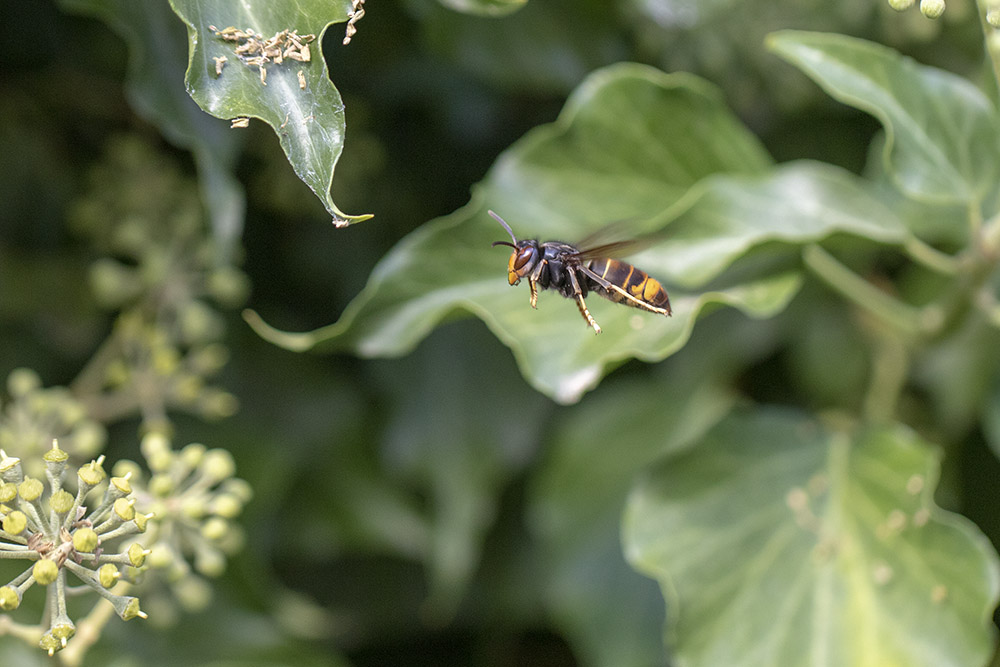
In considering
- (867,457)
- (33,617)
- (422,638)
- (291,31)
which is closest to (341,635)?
(422,638)

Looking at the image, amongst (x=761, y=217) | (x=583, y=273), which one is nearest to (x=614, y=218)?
(x=761, y=217)

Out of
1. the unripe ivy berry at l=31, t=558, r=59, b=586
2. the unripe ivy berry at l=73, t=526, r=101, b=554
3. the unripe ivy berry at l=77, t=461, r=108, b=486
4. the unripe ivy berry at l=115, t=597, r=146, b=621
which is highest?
the unripe ivy berry at l=77, t=461, r=108, b=486

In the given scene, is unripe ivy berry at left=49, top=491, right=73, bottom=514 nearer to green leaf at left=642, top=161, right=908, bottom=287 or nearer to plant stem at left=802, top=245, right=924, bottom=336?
green leaf at left=642, top=161, right=908, bottom=287

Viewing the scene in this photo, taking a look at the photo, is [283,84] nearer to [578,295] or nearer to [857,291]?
[578,295]

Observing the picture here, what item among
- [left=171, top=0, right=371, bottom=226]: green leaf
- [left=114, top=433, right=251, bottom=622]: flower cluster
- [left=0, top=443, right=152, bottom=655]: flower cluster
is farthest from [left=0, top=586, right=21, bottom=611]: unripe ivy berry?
[left=171, top=0, right=371, bottom=226]: green leaf

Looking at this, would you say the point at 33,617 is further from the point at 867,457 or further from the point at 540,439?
the point at 867,457
